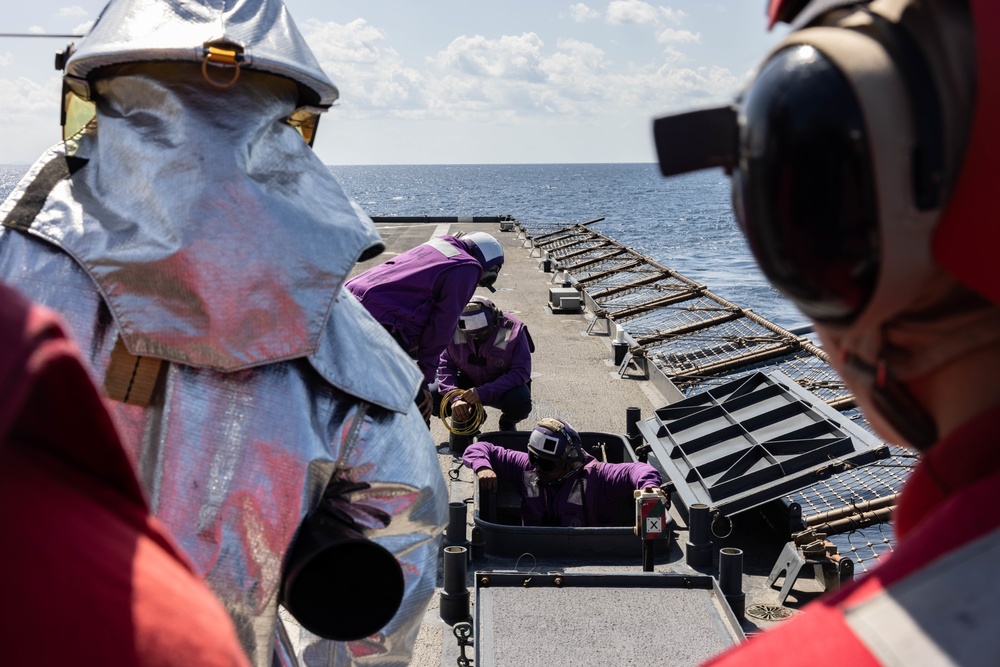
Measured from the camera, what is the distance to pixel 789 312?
30.7 m

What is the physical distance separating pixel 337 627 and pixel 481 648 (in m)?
2.37

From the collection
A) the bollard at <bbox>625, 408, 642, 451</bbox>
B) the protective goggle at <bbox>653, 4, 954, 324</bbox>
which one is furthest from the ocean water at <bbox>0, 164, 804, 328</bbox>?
the bollard at <bbox>625, 408, 642, 451</bbox>

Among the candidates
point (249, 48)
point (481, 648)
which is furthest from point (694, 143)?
point (481, 648)

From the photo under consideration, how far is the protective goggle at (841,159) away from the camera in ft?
3.05

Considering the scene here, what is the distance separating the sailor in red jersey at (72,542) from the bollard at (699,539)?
613 cm

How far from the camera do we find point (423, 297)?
7.07m

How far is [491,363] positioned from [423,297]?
11.0 feet

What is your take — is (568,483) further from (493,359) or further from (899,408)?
(899,408)

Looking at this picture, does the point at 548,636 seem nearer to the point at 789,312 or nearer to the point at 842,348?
the point at 842,348

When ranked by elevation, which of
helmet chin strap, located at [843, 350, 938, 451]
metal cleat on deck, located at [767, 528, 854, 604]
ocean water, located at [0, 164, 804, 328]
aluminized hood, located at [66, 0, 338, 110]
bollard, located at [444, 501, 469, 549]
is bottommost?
ocean water, located at [0, 164, 804, 328]

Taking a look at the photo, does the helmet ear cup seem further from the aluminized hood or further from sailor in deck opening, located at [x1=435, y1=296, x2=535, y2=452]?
sailor in deck opening, located at [x1=435, y1=296, x2=535, y2=452]

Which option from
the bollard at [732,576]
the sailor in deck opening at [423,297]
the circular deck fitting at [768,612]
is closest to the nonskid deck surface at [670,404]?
the circular deck fitting at [768,612]

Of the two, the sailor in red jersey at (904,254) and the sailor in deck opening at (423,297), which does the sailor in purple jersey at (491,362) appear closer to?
the sailor in deck opening at (423,297)

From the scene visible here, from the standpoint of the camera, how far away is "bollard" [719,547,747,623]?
599 cm
